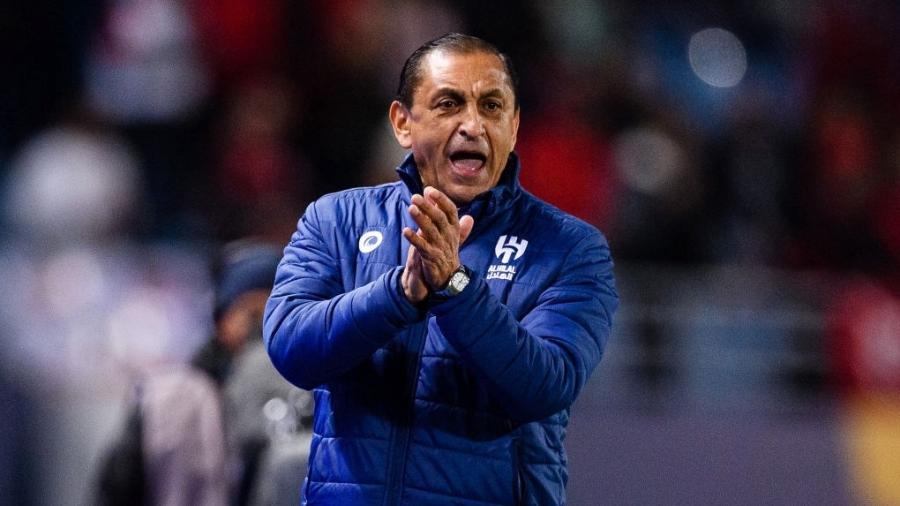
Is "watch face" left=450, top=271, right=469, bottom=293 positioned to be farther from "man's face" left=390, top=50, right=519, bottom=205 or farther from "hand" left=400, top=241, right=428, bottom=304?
"man's face" left=390, top=50, right=519, bottom=205

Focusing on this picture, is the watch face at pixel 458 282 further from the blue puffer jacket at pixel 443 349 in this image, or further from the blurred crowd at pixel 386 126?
the blurred crowd at pixel 386 126

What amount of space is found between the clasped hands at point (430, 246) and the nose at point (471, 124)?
1.01ft

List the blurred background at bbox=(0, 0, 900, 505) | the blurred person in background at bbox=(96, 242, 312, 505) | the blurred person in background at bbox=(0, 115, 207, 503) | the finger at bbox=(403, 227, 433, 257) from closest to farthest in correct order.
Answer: the finger at bbox=(403, 227, 433, 257) → the blurred person in background at bbox=(96, 242, 312, 505) → the blurred person in background at bbox=(0, 115, 207, 503) → the blurred background at bbox=(0, 0, 900, 505)

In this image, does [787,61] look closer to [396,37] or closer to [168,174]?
[396,37]

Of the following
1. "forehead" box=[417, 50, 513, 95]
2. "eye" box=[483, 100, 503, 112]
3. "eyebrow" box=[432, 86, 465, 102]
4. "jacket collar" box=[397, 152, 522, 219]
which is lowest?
"jacket collar" box=[397, 152, 522, 219]

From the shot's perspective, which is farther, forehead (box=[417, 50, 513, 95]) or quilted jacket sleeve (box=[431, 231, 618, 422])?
forehead (box=[417, 50, 513, 95])

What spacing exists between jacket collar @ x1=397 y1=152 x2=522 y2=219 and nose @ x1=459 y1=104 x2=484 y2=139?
0.12m

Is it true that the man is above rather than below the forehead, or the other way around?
below

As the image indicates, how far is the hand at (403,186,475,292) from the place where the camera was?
285 cm

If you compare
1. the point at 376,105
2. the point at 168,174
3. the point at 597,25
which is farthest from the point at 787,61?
the point at 168,174

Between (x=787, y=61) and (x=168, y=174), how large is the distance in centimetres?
398

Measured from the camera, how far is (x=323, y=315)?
9.80 ft

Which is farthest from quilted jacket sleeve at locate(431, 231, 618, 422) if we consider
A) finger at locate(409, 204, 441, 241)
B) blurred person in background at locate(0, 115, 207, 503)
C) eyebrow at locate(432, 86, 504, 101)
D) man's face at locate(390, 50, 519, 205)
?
blurred person in background at locate(0, 115, 207, 503)

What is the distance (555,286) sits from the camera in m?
3.17
